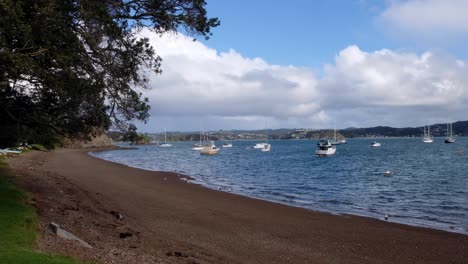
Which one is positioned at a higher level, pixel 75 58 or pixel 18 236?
pixel 75 58

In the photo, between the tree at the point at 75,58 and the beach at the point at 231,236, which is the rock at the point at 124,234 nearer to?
the beach at the point at 231,236

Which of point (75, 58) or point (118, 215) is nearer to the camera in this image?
point (75, 58)

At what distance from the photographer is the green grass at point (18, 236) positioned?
7590 mm

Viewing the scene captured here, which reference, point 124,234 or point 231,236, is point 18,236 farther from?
point 231,236

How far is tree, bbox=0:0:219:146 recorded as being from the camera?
926 cm

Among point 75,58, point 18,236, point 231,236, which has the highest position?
point 75,58

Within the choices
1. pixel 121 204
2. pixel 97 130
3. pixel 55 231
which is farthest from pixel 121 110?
pixel 121 204

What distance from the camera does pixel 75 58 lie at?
1091 cm

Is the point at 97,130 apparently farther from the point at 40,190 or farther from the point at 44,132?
the point at 40,190

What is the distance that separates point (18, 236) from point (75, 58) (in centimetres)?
430

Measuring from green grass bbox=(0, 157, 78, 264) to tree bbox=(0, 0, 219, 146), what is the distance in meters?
2.89

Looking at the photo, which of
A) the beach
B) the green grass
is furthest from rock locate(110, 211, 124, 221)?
the green grass

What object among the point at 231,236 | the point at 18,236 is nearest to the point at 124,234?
the point at 231,236

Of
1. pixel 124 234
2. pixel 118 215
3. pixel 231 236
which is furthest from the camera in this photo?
pixel 118 215
